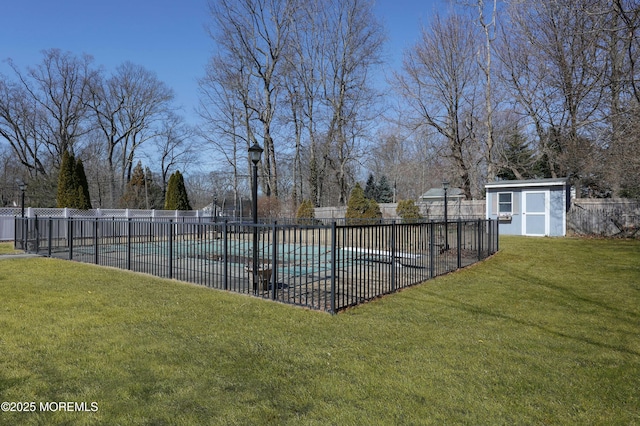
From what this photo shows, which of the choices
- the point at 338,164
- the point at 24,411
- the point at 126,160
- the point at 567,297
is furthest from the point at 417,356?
the point at 126,160

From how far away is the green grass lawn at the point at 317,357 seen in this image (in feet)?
8.59

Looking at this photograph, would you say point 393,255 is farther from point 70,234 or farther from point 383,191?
point 383,191

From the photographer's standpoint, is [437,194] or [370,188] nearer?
[370,188]

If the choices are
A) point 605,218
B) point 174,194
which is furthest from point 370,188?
point 605,218

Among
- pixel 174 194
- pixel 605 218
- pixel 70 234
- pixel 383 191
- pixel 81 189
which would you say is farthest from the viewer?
pixel 383 191

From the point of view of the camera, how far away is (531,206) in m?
17.4

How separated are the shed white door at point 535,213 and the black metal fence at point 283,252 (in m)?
6.57

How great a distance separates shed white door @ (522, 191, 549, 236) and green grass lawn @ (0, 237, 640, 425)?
11.6 meters

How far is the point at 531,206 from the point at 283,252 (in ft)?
50.3

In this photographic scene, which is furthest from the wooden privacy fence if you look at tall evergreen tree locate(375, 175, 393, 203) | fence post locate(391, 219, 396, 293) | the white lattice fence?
tall evergreen tree locate(375, 175, 393, 203)

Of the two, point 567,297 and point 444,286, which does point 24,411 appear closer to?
point 444,286

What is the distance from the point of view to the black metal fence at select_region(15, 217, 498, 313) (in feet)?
19.1

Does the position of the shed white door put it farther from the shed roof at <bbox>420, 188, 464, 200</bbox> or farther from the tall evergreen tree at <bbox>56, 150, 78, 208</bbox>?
the tall evergreen tree at <bbox>56, 150, 78, 208</bbox>

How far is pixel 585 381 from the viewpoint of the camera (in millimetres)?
3109
